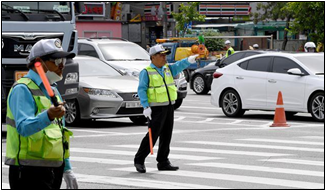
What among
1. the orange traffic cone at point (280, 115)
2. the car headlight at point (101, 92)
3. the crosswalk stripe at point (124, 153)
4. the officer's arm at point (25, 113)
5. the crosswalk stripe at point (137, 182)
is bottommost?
the crosswalk stripe at point (124, 153)

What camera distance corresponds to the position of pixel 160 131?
10.3 metres

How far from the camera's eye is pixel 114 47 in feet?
71.3

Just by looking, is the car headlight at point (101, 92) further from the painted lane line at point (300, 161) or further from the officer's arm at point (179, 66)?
the officer's arm at point (179, 66)

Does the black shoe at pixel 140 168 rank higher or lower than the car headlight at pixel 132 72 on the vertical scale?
lower

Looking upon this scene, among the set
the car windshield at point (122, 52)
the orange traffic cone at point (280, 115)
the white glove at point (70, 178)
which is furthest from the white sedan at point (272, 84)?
the white glove at point (70, 178)

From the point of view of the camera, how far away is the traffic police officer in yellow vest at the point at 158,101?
10.2 meters

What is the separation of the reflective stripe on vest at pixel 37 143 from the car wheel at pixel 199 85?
21.5 m

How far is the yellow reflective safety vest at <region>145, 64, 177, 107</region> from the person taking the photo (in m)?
10.2

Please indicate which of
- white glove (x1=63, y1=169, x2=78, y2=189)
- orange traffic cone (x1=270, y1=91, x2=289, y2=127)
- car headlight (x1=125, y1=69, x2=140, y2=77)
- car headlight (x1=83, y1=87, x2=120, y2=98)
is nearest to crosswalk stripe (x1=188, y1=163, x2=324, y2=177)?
white glove (x1=63, y1=169, x2=78, y2=189)

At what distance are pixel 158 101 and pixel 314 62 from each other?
25.1 feet

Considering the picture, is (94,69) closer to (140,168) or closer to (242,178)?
(140,168)

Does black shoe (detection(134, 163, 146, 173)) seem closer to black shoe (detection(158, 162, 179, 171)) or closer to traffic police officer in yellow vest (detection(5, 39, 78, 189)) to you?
black shoe (detection(158, 162, 179, 171))
